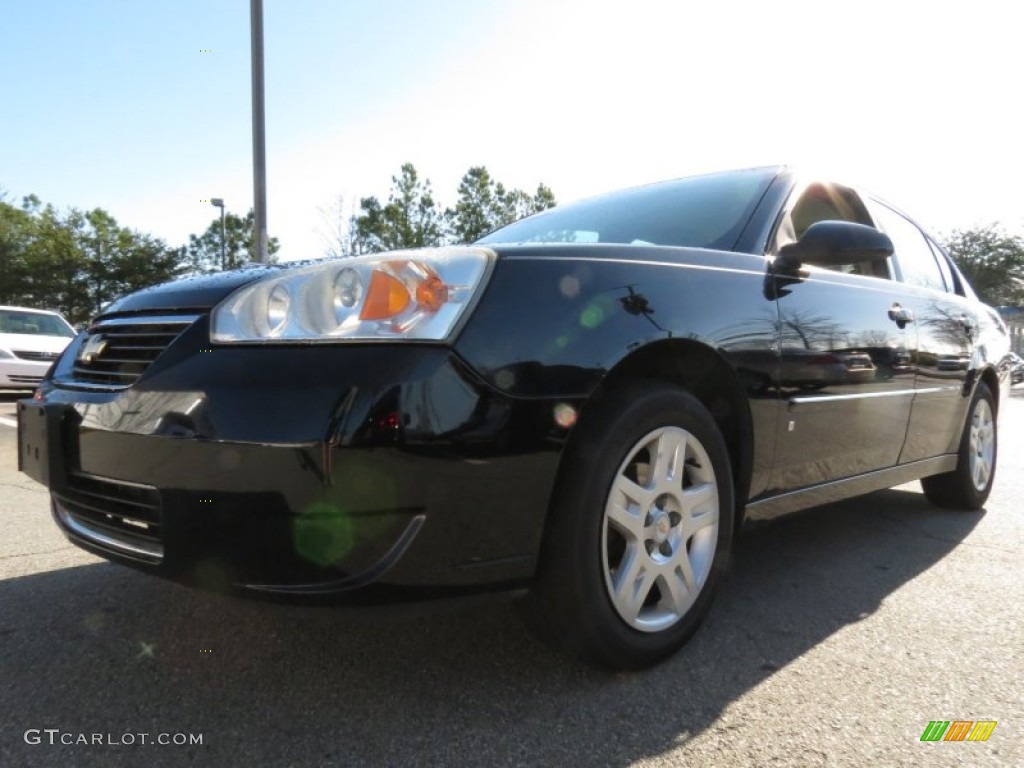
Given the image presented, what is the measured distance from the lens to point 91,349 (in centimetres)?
207

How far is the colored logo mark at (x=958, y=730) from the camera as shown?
5.38 feet

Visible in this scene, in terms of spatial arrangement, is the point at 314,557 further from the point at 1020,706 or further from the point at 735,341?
the point at 1020,706

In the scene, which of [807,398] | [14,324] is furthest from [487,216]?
[807,398]

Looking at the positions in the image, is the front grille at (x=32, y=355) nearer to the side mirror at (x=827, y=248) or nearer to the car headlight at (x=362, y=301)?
the car headlight at (x=362, y=301)

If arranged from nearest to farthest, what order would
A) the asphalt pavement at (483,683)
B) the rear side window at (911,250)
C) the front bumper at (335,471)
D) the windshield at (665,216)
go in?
1. the front bumper at (335,471)
2. the asphalt pavement at (483,683)
3. the windshield at (665,216)
4. the rear side window at (911,250)

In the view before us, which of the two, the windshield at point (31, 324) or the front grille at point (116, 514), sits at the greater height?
the front grille at point (116, 514)

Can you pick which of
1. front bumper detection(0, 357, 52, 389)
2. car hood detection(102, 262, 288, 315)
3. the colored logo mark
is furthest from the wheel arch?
front bumper detection(0, 357, 52, 389)

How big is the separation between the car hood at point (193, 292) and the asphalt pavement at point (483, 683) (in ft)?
2.39

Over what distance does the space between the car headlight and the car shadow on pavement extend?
568 mm

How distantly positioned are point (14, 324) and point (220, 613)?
1161 cm

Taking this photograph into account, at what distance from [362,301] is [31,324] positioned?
490 inches

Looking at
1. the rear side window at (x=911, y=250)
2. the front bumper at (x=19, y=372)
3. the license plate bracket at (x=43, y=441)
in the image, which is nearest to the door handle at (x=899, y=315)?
the rear side window at (x=911, y=250)

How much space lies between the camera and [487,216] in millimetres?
33906

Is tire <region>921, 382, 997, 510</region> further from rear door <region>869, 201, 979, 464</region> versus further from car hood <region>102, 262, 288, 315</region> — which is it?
car hood <region>102, 262, 288, 315</region>
